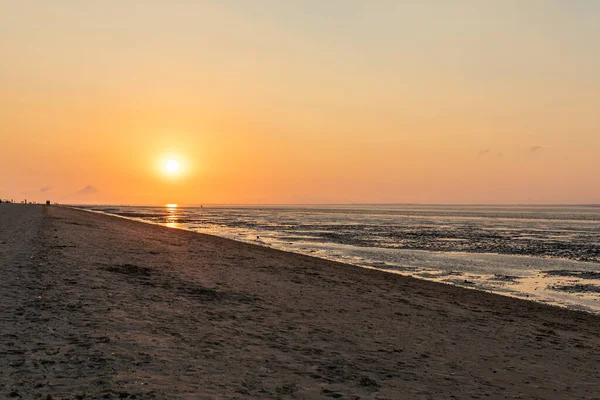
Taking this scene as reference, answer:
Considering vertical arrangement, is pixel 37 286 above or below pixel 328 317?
above

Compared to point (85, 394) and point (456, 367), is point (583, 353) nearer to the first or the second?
point (456, 367)

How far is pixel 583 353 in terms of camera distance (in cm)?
1251

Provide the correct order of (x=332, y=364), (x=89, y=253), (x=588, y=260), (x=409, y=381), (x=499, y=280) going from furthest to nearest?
1. (x=588, y=260)
2. (x=499, y=280)
3. (x=89, y=253)
4. (x=332, y=364)
5. (x=409, y=381)

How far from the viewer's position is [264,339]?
1122 cm

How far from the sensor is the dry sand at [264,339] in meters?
8.15

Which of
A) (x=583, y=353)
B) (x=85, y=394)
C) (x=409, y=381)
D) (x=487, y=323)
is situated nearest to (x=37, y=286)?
(x=85, y=394)

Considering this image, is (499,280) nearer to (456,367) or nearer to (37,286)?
(456,367)

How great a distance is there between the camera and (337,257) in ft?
116

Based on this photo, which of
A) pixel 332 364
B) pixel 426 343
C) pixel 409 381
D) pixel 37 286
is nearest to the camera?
pixel 409 381

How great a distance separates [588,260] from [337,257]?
63.1ft

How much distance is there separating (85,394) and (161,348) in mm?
2559

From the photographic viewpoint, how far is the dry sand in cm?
815

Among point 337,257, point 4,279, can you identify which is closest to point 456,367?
point 4,279

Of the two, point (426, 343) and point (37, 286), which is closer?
point (426, 343)
